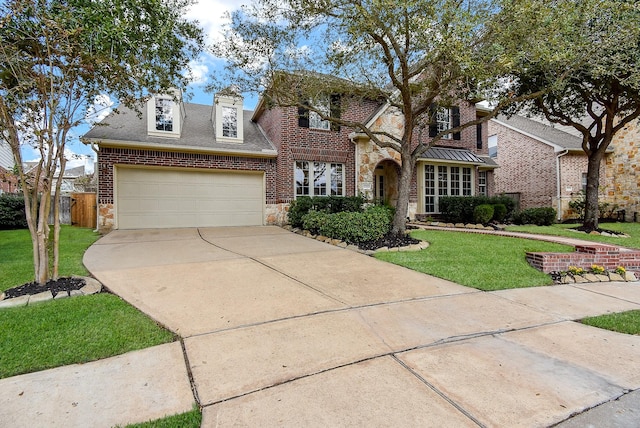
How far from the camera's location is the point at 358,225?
28.1ft

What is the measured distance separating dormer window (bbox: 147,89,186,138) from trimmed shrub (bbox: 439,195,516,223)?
36.1 feet

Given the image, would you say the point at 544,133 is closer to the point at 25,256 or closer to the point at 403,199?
the point at 403,199

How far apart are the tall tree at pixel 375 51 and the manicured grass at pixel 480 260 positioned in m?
1.63

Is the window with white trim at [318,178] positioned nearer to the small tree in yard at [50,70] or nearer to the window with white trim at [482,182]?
the small tree in yard at [50,70]

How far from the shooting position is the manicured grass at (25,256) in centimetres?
511

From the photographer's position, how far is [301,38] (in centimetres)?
838

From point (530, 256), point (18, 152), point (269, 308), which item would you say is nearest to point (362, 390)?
point (269, 308)

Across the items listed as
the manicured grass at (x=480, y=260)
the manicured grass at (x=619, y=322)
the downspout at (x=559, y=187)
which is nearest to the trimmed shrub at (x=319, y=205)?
the manicured grass at (x=480, y=260)

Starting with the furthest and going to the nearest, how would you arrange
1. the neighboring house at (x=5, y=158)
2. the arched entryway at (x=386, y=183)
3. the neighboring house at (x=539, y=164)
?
the neighboring house at (x=5, y=158) < the neighboring house at (x=539, y=164) < the arched entryway at (x=386, y=183)

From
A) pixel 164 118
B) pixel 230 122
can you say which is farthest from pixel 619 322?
pixel 164 118

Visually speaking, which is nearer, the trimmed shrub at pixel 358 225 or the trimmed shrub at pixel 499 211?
the trimmed shrub at pixel 358 225

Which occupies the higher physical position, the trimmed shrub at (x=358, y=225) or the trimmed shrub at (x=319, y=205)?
the trimmed shrub at (x=319, y=205)

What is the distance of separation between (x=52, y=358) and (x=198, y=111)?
14.1 metres

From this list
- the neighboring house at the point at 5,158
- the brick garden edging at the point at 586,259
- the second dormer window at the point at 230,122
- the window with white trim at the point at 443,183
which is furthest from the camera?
the neighboring house at the point at 5,158
